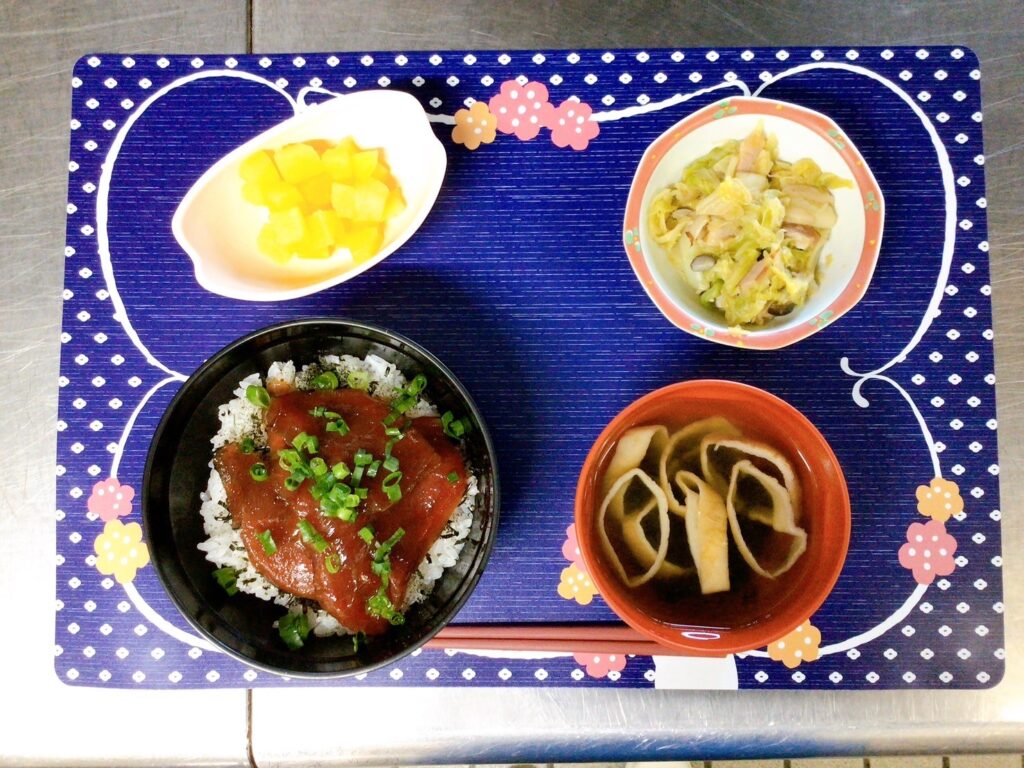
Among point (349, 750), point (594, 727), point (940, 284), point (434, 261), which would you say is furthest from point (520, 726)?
point (940, 284)

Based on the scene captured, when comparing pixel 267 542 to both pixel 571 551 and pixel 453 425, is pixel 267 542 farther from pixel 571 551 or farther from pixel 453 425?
pixel 571 551

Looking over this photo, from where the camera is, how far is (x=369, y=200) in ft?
4.83

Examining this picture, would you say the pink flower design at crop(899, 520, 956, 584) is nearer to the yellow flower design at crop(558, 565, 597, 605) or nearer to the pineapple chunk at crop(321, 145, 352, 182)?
the yellow flower design at crop(558, 565, 597, 605)

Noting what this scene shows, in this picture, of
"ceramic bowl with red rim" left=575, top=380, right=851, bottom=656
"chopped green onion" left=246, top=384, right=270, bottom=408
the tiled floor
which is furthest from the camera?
the tiled floor

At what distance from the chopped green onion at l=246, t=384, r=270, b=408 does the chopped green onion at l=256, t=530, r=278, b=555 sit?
0.24 meters

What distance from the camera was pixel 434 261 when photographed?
1.59 m

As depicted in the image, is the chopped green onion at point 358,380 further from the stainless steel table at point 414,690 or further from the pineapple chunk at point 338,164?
the stainless steel table at point 414,690

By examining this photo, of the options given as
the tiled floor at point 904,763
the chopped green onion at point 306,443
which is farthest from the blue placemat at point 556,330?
the tiled floor at point 904,763

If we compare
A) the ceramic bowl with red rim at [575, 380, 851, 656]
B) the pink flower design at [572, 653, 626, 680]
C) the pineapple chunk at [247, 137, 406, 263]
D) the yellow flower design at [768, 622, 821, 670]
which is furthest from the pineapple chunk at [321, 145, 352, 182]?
the yellow flower design at [768, 622, 821, 670]

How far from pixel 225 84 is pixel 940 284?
5.20 feet

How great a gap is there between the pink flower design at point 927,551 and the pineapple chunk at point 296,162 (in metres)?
1.43

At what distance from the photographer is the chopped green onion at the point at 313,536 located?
1.31 metres

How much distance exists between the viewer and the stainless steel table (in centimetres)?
158

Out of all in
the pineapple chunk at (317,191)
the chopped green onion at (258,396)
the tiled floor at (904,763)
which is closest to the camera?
the chopped green onion at (258,396)
